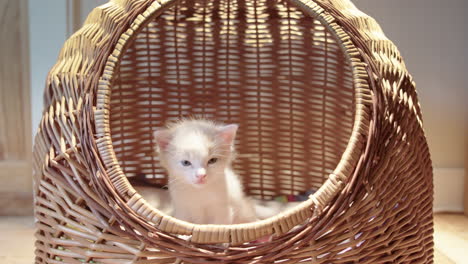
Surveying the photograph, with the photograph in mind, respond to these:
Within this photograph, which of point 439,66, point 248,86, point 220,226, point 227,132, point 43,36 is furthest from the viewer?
point 439,66

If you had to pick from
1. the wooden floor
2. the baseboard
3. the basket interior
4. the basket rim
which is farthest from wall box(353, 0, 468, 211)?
the basket rim

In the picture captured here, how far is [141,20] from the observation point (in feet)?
3.50

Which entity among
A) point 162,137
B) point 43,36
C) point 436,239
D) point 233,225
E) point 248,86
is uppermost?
point 43,36

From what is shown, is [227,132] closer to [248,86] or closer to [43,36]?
[248,86]

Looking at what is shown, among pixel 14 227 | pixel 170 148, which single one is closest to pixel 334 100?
pixel 170 148

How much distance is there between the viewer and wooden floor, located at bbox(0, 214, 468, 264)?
5.18 ft

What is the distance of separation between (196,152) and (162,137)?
0.12 metres

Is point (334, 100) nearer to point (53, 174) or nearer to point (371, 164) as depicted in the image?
point (371, 164)

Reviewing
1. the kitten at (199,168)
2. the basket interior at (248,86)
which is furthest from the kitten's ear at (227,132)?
the basket interior at (248,86)

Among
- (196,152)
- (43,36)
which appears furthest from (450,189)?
(43,36)

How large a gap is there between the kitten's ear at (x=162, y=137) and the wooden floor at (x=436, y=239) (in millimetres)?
698

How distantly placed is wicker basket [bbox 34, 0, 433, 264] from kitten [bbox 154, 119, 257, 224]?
9.4 inches

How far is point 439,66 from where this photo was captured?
207 cm

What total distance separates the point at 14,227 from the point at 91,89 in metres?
1.16
